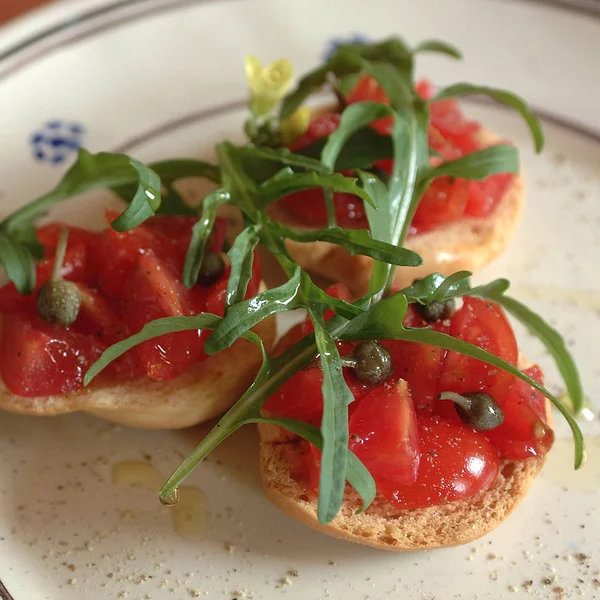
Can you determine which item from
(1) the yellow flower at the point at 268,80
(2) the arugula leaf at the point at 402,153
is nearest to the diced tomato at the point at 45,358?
(2) the arugula leaf at the point at 402,153

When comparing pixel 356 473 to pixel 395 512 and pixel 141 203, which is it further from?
pixel 141 203

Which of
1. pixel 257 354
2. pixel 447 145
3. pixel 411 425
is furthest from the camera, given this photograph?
pixel 447 145

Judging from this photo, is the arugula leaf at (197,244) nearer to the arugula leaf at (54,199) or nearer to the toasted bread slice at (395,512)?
the arugula leaf at (54,199)

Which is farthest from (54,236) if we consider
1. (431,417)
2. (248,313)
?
(431,417)

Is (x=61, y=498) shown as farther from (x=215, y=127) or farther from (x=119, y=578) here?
(x=215, y=127)

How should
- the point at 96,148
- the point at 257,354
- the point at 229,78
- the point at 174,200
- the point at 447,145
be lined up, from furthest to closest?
the point at 229,78
the point at 96,148
the point at 447,145
the point at 174,200
the point at 257,354

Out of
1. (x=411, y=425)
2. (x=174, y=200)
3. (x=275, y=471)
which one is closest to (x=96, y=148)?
(x=174, y=200)

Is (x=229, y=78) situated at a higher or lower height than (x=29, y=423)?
higher
